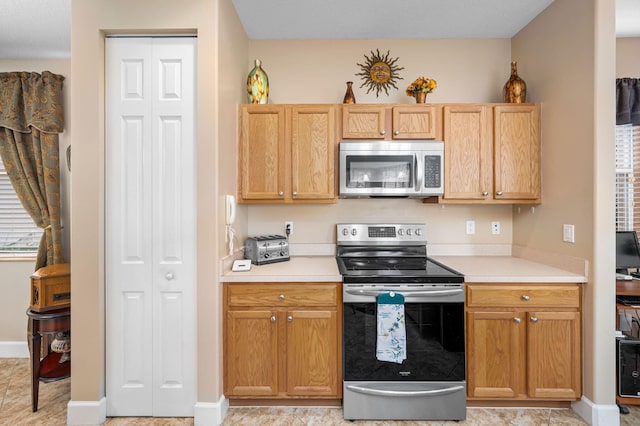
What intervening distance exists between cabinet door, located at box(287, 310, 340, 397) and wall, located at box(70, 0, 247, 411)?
1.57 feet

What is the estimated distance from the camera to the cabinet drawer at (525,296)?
7.00 ft

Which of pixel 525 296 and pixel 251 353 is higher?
pixel 525 296

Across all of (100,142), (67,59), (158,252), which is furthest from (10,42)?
(158,252)

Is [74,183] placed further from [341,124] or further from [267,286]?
[341,124]

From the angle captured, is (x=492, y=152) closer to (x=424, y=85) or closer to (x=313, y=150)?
(x=424, y=85)

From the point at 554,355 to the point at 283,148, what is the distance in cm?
230

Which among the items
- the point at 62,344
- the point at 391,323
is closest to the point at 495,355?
the point at 391,323

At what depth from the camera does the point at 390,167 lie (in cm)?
253

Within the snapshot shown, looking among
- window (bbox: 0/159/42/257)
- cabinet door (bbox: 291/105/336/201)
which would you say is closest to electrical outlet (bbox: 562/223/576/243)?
cabinet door (bbox: 291/105/336/201)

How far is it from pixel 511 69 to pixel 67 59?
153 inches

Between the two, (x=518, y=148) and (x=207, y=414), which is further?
(x=518, y=148)

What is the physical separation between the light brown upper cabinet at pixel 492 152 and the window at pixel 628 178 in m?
0.93

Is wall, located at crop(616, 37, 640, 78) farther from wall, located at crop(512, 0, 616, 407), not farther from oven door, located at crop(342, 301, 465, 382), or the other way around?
oven door, located at crop(342, 301, 465, 382)

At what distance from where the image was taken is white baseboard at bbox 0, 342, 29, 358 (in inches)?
119
